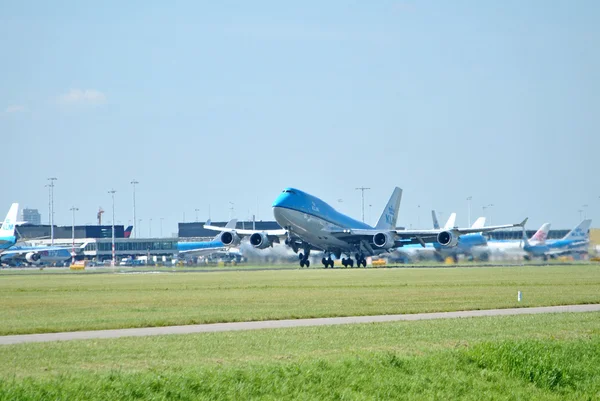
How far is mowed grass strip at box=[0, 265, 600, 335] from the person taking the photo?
30.8 meters

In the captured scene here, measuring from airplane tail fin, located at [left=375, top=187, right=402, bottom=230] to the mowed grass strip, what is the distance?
125 feet

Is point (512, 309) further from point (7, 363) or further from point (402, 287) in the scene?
point (7, 363)

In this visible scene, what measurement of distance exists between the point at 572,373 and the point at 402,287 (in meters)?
29.5

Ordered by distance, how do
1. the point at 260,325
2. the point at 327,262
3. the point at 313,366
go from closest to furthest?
the point at 313,366, the point at 260,325, the point at 327,262

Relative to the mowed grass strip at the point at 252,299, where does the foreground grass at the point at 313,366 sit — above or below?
below

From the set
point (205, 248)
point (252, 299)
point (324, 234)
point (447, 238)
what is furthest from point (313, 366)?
point (205, 248)

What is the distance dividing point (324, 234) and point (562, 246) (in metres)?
47.4

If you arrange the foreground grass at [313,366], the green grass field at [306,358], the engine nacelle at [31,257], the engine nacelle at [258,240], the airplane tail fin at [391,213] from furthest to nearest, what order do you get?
1. the engine nacelle at [31,257]
2. the airplane tail fin at [391,213]
3. the engine nacelle at [258,240]
4. the green grass field at [306,358]
5. the foreground grass at [313,366]

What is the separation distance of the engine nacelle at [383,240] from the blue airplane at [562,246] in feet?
66.7

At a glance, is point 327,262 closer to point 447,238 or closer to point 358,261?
point 358,261

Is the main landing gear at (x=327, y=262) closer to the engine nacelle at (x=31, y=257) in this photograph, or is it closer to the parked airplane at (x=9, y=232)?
the parked airplane at (x=9, y=232)

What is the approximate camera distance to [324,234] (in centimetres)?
8481

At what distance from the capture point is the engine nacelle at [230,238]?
88000 millimetres

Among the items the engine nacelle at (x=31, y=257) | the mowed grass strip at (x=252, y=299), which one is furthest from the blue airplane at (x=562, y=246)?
the engine nacelle at (x=31, y=257)
